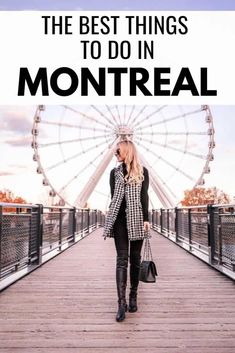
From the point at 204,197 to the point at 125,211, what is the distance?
63.2m

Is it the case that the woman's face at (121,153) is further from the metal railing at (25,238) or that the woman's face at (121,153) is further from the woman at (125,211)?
the metal railing at (25,238)

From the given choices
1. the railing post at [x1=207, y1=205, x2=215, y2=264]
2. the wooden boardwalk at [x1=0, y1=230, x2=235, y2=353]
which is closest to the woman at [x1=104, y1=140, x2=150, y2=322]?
the wooden boardwalk at [x1=0, y1=230, x2=235, y2=353]

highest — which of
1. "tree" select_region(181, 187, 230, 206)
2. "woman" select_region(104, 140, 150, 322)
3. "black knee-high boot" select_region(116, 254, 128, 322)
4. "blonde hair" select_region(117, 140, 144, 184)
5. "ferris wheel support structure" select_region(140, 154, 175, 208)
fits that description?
"tree" select_region(181, 187, 230, 206)

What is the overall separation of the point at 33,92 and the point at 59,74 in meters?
0.64

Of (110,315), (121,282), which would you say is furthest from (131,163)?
(110,315)

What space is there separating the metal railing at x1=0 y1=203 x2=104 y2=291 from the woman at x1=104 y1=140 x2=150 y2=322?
5.69ft

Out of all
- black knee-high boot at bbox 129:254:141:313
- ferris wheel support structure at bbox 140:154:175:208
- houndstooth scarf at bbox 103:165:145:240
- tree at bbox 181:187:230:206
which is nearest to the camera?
houndstooth scarf at bbox 103:165:145:240

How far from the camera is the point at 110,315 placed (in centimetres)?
399

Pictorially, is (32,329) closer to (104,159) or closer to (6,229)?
(6,229)

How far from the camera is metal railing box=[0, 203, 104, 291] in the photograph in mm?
5418

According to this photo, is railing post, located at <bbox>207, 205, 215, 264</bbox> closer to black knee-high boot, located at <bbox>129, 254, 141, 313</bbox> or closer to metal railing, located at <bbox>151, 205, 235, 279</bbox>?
metal railing, located at <bbox>151, 205, 235, 279</bbox>

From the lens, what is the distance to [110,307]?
14.1 ft

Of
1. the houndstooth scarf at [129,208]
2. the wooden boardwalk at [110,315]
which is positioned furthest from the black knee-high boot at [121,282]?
the houndstooth scarf at [129,208]

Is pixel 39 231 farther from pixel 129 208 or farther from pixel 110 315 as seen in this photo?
pixel 129 208
